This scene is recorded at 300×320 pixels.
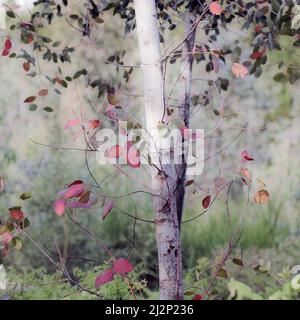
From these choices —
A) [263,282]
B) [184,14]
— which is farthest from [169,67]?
[184,14]

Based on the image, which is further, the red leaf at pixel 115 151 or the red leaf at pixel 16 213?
the red leaf at pixel 16 213

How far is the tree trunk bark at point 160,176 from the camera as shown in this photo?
1.92 metres

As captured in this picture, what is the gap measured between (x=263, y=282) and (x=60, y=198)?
2159 mm

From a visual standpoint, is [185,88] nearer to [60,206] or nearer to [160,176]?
[160,176]

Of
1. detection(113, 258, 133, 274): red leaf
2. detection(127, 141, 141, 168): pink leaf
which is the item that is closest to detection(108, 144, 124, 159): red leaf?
detection(127, 141, 141, 168): pink leaf

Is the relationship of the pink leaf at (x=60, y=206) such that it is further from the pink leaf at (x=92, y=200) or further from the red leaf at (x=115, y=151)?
the red leaf at (x=115, y=151)

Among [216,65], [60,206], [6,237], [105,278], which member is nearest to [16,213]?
[6,237]

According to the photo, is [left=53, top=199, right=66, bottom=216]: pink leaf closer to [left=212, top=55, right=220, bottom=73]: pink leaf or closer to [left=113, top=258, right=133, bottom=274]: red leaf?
[left=113, top=258, right=133, bottom=274]: red leaf

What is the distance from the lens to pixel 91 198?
1850 mm

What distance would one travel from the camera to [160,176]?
1.94m

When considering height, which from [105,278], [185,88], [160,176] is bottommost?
[105,278]

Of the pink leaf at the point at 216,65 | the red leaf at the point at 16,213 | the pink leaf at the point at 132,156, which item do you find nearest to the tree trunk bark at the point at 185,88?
the pink leaf at the point at 216,65

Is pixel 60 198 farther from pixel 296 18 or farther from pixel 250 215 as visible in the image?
pixel 250 215

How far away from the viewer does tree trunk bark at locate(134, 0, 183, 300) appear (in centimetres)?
192
